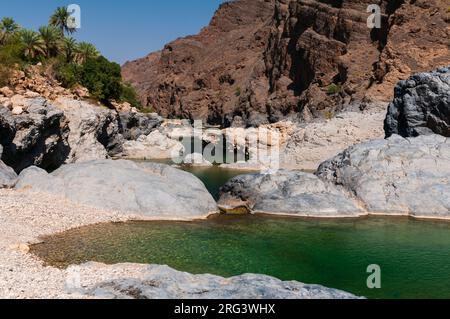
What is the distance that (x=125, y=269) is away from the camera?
1786cm

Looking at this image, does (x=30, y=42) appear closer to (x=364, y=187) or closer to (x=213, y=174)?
(x=213, y=174)

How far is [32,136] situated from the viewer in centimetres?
3872

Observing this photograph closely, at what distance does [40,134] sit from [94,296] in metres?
28.7

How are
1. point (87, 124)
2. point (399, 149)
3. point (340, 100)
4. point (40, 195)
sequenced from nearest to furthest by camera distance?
point (40, 195) < point (399, 149) < point (87, 124) < point (340, 100)

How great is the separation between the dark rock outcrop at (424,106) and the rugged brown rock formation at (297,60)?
2990cm

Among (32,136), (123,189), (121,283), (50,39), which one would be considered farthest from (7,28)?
(121,283)

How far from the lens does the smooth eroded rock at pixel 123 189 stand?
2902cm

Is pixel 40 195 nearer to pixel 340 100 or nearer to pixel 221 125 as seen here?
pixel 340 100

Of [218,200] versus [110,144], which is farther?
[110,144]

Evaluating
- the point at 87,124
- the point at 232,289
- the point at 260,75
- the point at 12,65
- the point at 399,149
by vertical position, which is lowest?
the point at 232,289

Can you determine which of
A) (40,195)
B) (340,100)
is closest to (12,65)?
(40,195)

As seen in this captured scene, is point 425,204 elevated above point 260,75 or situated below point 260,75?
below

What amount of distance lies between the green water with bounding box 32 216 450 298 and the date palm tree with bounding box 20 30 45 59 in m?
41.8

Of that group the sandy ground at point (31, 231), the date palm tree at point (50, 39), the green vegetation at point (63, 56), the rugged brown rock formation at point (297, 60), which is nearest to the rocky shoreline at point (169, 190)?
the sandy ground at point (31, 231)
